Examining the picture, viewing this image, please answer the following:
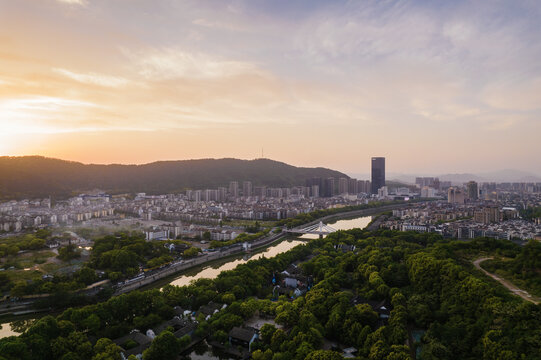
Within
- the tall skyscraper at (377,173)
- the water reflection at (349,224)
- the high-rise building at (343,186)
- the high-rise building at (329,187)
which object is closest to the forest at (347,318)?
the water reflection at (349,224)

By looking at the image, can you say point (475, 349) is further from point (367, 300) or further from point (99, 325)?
point (99, 325)

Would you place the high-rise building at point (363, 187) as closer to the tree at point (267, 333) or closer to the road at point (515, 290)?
the road at point (515, 290)

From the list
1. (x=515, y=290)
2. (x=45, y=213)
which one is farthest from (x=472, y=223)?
(x=45, y=213)

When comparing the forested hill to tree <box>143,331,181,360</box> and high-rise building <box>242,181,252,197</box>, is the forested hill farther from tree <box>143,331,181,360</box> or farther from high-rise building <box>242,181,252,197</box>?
tree <box>143,331,181,360</box>

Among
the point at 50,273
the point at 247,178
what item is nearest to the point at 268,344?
the point at 50,273

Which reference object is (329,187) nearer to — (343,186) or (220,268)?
(343,186)

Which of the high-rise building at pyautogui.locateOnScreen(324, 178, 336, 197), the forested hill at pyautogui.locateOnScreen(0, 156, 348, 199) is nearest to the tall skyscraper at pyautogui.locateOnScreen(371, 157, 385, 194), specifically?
the high-rise building at pyautogui.locateOnScreen(324, 178, 336, 197)
